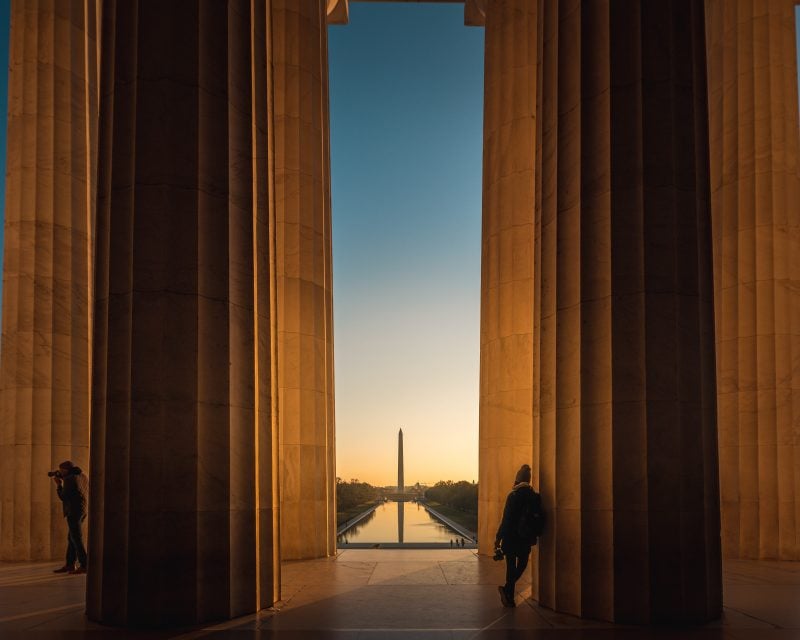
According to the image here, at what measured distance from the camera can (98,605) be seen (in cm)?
1464

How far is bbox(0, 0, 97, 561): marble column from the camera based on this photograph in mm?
25141

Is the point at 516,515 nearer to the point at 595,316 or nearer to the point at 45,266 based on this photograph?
the point at 595,316

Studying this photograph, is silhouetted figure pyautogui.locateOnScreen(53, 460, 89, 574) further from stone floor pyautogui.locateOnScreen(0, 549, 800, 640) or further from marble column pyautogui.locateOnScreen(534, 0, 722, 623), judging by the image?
marble column pyautogui.locateOnScreen(534, 0, 722, 623)

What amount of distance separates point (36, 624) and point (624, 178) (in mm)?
13496

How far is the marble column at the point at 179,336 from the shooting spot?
14586 millimetres

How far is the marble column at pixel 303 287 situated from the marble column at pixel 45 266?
6626mm

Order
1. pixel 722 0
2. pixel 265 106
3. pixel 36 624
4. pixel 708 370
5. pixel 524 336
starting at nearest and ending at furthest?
pixel 36 624, pixel 708 370, pixel 265 106, pixel 524 336, pixel 722 0

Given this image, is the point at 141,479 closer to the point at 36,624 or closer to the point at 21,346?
the point at 36,624

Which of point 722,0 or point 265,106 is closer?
point 265,106

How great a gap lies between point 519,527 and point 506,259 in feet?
43.9

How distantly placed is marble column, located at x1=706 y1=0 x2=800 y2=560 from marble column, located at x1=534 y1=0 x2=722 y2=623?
12207 mm

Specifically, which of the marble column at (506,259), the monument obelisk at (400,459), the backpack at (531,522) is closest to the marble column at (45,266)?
the marble column at (506,259)

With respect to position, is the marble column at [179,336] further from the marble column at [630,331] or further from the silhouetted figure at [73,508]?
the silhouetted figure at [73,508]

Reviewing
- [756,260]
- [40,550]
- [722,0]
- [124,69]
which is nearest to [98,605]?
[124,69]
